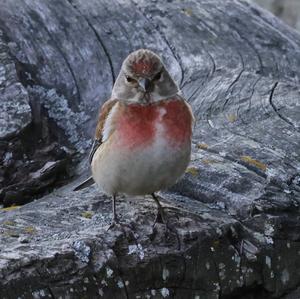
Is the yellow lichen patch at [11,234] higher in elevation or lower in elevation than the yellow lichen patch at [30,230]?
higher

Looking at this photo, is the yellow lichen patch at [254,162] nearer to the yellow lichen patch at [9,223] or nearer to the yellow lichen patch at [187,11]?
the yellow lichen patch at [9,223]

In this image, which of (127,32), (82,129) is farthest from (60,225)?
(127,32)

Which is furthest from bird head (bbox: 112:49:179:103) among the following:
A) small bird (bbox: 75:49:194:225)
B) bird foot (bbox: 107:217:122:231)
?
bird foot (bbox: 107:217:122:231)

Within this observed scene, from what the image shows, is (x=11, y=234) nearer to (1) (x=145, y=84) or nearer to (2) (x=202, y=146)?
(1) (x=145, y=84)

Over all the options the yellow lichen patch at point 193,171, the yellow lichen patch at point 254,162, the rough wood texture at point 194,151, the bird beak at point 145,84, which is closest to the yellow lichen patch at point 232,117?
the rough wood texture at point 194,151

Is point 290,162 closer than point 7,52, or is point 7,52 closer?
Answer: point 290,162

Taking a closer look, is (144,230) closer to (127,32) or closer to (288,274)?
(288,274)

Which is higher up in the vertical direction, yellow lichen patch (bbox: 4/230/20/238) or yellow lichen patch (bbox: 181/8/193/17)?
yellow lichen patch (bbox: 181/8/193/17)

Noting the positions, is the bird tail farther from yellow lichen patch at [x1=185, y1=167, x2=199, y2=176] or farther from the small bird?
yellow lichen patch at [x1=185, y1=167, x2=199, y2=176]
